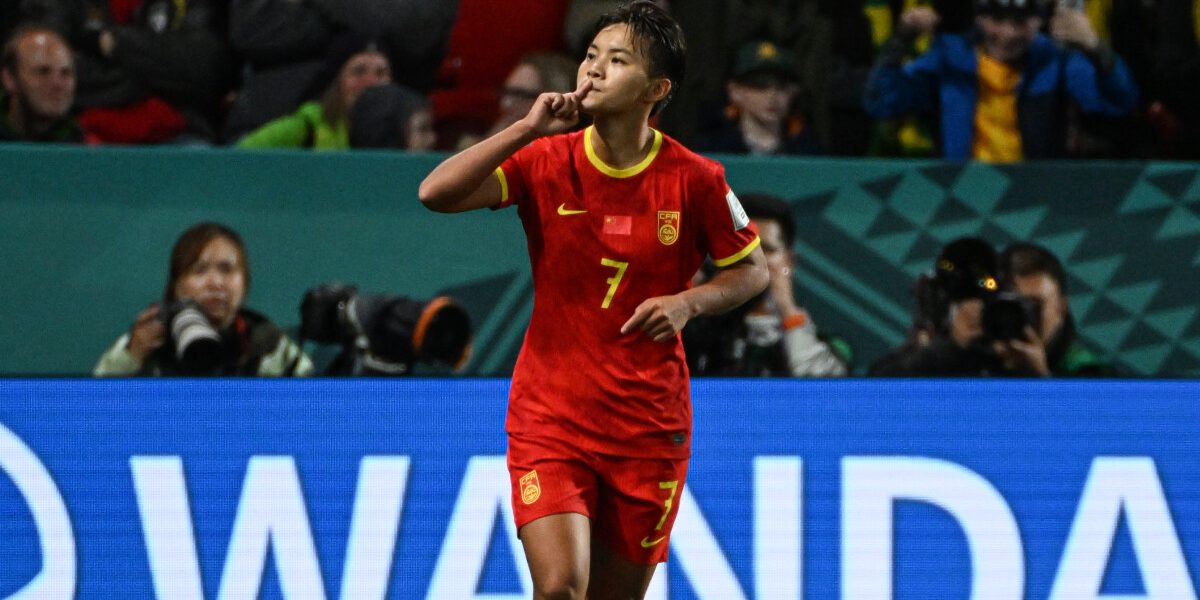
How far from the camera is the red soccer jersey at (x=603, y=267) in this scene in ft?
13.9

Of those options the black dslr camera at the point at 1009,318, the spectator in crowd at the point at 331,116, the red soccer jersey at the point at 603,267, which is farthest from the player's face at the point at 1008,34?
the red soccer jersey at the point at 603,267

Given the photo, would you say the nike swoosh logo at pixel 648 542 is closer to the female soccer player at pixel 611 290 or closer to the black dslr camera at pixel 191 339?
the female soccer player at pixel 611 290

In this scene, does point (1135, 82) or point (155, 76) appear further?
point (1135, 82)

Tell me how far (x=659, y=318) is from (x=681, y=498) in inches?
57.9

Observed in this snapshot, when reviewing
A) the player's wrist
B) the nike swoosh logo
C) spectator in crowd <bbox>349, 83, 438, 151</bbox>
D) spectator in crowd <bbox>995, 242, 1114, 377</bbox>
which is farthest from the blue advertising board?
spectator in crowd <bbox>349, 83, 438, 151</bbox>

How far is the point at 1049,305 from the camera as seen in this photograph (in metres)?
6.59

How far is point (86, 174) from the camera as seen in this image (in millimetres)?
6688

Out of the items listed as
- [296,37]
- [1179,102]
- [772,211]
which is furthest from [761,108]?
[296,37]

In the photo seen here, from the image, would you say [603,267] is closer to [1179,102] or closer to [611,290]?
[611,290]

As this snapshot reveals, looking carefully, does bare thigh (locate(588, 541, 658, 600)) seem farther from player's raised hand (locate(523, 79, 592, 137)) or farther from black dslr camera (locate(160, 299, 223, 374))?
black dslr camera (locate(160, 299, 223, 374))

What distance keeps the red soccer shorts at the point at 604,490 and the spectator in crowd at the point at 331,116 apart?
3161mm

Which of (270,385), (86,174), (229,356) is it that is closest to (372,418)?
(270,385)

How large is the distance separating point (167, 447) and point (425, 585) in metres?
0.93

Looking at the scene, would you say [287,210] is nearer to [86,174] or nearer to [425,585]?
[86,174]
